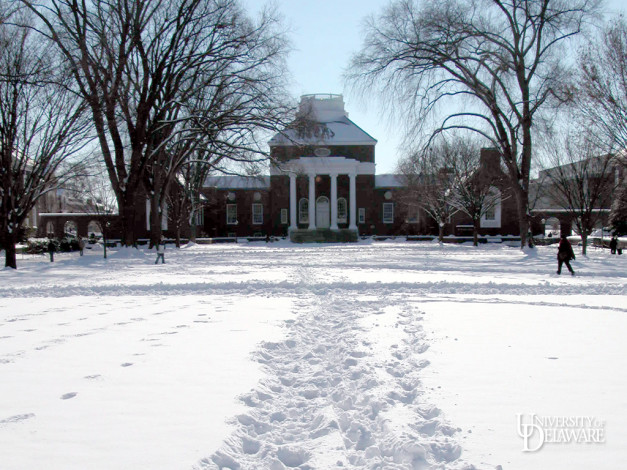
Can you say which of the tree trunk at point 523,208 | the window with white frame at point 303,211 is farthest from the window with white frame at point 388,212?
the tree trunk at point 523,208

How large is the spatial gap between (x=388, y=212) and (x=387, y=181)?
130 inches

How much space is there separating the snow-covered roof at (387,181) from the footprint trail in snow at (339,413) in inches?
1652

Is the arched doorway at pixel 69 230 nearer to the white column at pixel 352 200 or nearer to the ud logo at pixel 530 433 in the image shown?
the white column at pixel 352 200

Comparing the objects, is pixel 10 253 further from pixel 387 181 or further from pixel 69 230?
pixel 69 230

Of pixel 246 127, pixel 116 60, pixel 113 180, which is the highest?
pixel 116 60

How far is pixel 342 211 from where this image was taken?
159 ft

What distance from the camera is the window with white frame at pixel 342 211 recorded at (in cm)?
4803

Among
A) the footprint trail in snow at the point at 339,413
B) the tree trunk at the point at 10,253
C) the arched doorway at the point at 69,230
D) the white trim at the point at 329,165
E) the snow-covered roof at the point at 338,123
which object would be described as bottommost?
the footprint trail in snow at the point at 339,413

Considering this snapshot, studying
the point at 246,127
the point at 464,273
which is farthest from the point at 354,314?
the point at 246,127

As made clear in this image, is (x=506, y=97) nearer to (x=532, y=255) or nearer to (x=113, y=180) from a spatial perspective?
(x=532, y=255)

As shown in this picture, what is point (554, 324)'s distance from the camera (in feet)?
24.3

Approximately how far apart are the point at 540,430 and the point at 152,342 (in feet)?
14.8

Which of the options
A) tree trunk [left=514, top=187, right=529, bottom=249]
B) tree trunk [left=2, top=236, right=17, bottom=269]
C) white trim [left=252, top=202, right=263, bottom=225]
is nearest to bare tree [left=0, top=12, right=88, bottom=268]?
tree trunk [left=2, top=236, right=17, bottom=269]

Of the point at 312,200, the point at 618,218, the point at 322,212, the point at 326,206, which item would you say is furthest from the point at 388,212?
the point at 618,218
